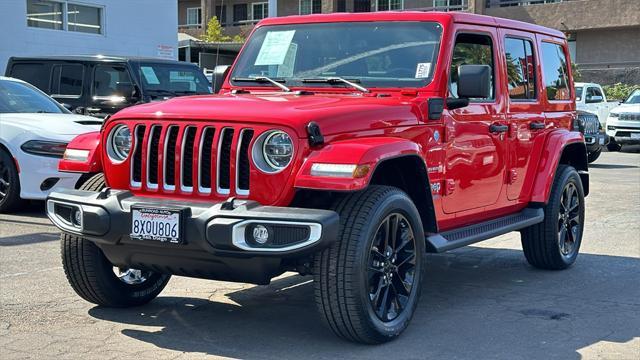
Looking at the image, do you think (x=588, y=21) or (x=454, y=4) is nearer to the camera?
(x=588, y=21)

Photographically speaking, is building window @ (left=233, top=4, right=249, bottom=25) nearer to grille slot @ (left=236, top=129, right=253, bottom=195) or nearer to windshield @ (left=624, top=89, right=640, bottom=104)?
windshield @ (left=624, top=89, right=640, bottom=104)

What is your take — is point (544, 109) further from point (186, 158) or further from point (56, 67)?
point (56, 67)

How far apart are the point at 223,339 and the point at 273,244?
Result: 88 cm

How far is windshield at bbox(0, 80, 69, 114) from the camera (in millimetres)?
10180

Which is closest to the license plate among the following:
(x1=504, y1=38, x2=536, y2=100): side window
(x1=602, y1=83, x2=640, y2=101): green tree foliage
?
(x1=504, y1=38, x2=536, y2=100): side window

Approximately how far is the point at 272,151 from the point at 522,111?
2788 millimetres

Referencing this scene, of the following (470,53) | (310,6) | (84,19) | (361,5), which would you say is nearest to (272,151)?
(470,53)

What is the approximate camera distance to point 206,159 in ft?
16.0

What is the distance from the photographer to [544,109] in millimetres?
7281

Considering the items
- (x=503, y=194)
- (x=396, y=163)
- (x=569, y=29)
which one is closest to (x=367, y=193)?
(x=396, y=163)

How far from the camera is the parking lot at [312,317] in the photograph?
487 cm

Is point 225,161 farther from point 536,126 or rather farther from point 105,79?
point 105,79

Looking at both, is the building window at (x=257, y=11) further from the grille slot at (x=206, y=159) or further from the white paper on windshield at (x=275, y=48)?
the grille slot at (x=206, y=159)

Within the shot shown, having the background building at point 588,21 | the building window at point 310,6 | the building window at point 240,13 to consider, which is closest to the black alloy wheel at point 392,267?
the background building at point 588,21
